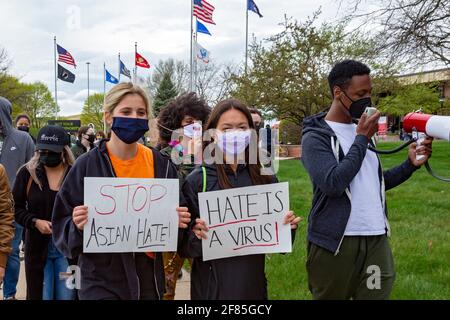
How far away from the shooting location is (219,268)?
2891mm

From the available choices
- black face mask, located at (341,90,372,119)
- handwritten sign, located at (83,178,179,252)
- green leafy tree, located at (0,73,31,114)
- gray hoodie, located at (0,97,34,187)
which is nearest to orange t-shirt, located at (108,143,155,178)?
handwritten sign, located at (83,178,179,252)

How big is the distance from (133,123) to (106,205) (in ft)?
1.63

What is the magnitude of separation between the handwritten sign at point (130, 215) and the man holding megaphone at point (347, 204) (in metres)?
0.87

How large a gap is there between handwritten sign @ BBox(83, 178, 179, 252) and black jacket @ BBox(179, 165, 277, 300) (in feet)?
0.59

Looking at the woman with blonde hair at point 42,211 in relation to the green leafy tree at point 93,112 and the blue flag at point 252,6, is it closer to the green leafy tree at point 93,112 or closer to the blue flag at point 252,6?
the blue flag at point 252,6

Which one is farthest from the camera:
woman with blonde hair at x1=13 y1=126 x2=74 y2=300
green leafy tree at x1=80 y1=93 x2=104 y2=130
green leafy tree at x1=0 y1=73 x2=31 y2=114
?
green leafy tree at x1=80 y1=93 x2=104 y2=130

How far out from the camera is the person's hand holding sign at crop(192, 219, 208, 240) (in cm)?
286

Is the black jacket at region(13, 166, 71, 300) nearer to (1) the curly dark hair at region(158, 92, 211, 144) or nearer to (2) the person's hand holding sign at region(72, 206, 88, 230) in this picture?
(1) the curly dark hair at region(158, 92, 211, 144)

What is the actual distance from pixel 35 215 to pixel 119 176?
1.79m

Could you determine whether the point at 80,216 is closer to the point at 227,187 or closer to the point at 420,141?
the point at 227,187

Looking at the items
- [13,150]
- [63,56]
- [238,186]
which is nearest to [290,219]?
[238,186]

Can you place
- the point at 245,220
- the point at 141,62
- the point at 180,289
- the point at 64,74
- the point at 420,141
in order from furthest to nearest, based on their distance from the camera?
the point at 64,74 < the point at 141,62 < the point at 180,289 < the point at 420,141 < the point at 245,220
